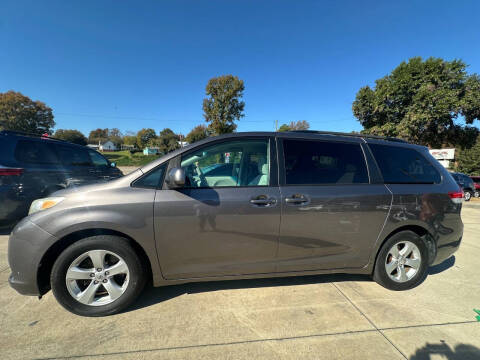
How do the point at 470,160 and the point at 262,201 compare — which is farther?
the point at 470,160

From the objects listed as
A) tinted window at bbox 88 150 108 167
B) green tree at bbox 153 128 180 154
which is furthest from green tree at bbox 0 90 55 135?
tinted window at bbox 88 150 108 167

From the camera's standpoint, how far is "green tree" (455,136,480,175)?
19.0 meters

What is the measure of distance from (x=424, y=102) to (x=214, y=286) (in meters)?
18.3

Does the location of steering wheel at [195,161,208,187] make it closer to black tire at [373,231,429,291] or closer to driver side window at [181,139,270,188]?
driver side window at [181,139,270,188]

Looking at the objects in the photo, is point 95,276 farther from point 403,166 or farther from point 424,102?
point 424,102

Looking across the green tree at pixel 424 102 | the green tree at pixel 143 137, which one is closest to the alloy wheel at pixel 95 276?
the green tree at pixel 424 102

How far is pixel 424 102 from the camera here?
14.0 metres

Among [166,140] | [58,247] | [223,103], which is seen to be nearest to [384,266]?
[58,247]

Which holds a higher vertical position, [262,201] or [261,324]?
[262,201]

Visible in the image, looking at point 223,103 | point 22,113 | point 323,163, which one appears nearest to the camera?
point 323,163

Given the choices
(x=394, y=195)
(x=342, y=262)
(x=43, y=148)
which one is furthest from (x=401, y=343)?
(x=43, y=148)

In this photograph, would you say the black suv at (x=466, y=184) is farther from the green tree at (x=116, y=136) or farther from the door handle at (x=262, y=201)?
the green tree at (x=116, y=136)

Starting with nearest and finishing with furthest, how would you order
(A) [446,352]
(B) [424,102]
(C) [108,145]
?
(A) [446,352]
(B) [424,102]
(C) [108,145]

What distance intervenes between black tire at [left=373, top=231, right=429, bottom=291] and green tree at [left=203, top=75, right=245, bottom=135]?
28923 millimetres
